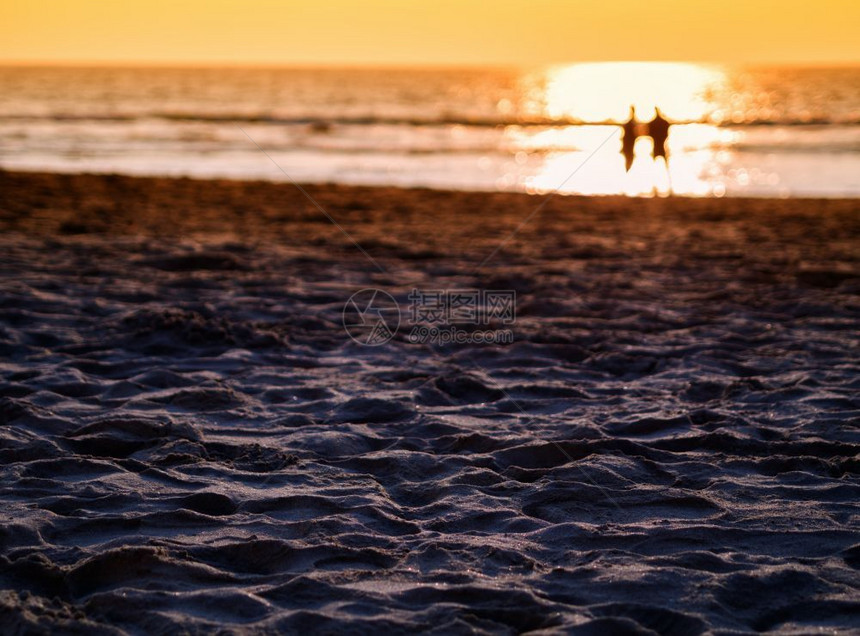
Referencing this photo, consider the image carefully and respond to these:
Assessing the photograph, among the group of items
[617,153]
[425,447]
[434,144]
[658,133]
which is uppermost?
[434,144]

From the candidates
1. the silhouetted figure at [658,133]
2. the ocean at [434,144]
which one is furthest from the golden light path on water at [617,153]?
the silhouetted figure at [658,133]

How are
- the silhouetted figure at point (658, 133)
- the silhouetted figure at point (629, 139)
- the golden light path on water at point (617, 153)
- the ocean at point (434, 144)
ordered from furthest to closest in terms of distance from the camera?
the ocean at point (434, 144) < the golden light path on water at point (617, 153) < the silhouetted figure at point (658, 133) < the silhouetted figure at point (629, 139)

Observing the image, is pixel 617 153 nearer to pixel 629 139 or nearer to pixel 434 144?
pixel 434 144

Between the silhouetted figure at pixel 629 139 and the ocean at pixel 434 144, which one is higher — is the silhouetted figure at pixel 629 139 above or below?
below

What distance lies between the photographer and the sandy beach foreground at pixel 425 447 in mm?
2842

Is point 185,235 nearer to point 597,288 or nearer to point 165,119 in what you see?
point 597,288

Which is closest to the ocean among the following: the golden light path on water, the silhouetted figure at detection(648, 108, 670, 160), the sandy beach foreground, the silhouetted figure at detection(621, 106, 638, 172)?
the golden light path on water

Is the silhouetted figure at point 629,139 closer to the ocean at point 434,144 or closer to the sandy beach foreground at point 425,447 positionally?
the sandy beach foreground at point 425,447

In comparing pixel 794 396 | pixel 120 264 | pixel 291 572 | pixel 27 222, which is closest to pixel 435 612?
pixel 291 572

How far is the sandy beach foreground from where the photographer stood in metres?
2.84

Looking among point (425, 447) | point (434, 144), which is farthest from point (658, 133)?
point (434, 144)

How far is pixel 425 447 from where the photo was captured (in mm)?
4242

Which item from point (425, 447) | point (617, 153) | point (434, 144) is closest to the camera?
point (425, 447)

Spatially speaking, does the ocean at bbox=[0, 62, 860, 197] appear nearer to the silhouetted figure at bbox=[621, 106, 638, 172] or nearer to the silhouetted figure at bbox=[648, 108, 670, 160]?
the silhouetted figure at bbox=[648, 108, 670, 160]
